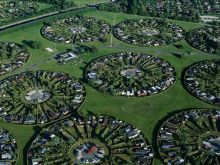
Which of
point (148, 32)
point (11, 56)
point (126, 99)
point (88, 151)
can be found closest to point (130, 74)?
point (126, 99)

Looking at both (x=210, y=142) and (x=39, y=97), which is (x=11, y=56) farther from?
(x=210, y=142)

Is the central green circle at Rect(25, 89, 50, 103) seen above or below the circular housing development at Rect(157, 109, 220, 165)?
below

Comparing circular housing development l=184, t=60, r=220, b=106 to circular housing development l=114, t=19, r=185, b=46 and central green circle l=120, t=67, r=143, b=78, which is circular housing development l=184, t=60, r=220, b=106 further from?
circular housing development l=114, t=19, r=185, b=46

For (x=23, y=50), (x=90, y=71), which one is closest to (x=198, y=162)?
(x=90, y=71)

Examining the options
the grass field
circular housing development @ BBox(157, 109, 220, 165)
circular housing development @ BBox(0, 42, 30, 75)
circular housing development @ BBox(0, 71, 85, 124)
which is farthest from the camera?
circular housing development @ BBox(0, 42, 30, 75)

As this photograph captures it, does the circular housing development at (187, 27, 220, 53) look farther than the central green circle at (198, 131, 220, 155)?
Yes

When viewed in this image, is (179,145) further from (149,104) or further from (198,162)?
(149,104)

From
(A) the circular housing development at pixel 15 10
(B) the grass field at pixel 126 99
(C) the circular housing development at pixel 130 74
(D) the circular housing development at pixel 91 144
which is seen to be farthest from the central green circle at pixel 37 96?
(A) the circular housing development at pixel 15 10

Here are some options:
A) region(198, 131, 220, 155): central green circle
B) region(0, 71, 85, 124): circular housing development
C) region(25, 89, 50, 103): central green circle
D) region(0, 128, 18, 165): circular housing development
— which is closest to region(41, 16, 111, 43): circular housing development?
region(0, 71, 85, 124): circular housing development
